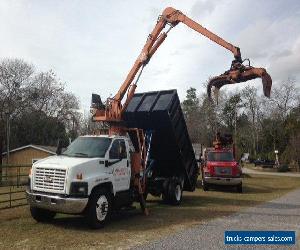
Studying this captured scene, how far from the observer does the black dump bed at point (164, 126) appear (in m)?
15.1

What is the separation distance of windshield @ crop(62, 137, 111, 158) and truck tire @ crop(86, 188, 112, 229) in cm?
108

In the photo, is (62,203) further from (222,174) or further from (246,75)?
(222,174)

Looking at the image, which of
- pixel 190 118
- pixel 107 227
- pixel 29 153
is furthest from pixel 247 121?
pixel 107 227

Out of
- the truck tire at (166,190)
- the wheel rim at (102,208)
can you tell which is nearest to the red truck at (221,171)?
the truck tire at (166,190)

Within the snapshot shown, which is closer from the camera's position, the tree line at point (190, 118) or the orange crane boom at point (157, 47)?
the orange crane boom at point (157, 47)

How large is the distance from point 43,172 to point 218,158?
13.8 meters

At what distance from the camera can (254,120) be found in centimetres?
8400

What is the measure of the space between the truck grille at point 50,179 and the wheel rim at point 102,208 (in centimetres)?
105

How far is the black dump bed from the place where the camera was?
1514 centimetres

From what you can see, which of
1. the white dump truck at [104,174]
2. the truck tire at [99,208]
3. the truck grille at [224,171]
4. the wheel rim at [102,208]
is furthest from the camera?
the truck grille at [224,171]

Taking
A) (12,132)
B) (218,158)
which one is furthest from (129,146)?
(12,132)

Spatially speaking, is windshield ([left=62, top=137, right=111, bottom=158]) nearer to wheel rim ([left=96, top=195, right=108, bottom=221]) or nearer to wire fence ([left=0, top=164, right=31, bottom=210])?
wheel rim ([left=96, top=195, right=108, bottom=221])

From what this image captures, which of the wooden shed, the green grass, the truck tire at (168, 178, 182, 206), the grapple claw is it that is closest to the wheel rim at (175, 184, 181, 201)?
the truck tire at (168, 178, 182, 206)

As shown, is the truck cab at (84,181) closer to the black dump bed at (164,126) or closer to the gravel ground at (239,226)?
the gravel ground at (239,226)
